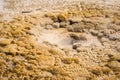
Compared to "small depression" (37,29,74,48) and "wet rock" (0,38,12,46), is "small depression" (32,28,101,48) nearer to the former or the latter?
"small depression" (37,29,74,48)

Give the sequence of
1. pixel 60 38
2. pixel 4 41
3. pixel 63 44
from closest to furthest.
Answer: pixel 4 41 < pixel 63 44 < pixel 60 38

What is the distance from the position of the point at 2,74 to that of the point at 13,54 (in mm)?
1603

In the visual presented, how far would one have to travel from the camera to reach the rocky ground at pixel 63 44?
474 inches

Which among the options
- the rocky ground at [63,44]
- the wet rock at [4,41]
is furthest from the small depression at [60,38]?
the wet rock at [4,41]

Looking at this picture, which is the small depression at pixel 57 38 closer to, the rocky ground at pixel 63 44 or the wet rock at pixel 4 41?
the rocky ground at pixel 63 44

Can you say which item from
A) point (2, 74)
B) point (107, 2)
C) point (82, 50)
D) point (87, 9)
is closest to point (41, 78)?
point (2, 74)

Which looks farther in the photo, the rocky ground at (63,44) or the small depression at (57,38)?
the small depression at (57,38)

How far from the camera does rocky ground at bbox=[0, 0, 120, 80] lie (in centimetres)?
1205

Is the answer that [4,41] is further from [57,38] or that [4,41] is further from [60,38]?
[60,38]

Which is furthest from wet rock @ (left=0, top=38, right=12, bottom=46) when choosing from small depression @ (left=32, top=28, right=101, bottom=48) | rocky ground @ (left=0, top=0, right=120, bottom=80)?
small depression @ (left=32, top=28, right=101, bottom=48)

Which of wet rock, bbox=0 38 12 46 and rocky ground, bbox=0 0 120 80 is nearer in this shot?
rocky ground, bbox=0 0 120 80

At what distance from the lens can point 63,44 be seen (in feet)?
47.3

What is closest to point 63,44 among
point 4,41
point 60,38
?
point 60,38


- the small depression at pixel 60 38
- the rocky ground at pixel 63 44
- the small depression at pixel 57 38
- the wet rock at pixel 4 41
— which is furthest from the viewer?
the small depression at pixel 57 38
